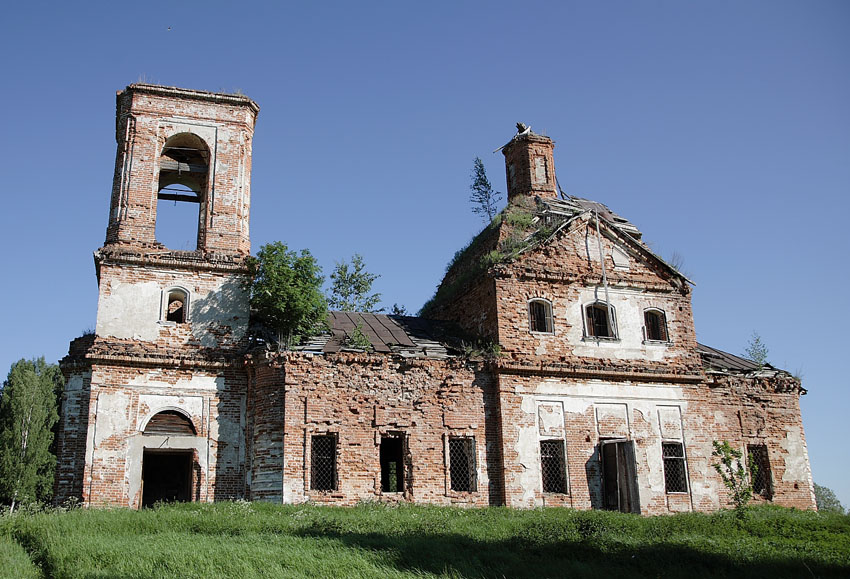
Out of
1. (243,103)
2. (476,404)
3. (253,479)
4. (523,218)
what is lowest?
(253,479)

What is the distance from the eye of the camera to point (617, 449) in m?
18.7

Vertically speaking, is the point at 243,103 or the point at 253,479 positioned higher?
the point at 243,103

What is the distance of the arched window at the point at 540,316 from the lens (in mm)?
19781

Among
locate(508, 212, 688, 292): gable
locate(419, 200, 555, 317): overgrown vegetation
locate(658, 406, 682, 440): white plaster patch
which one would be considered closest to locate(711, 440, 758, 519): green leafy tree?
locate(658, 406, 682, 440): white plaster patch

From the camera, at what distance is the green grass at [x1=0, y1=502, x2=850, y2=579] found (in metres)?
10.9

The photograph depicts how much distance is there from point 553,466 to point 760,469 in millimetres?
6821

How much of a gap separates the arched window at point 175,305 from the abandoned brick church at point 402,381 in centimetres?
5

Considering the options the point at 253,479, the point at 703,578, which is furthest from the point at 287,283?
the point at 703,578

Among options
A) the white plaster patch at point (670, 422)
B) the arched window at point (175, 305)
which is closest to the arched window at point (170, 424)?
the arched window at point (175, 305)

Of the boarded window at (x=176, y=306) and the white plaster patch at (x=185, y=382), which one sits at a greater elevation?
the boarded window at (x=176, y=306)

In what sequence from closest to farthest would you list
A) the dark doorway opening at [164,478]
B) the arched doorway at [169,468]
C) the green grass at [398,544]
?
the green grass at [398,544] → the arched doorway at [169,468] → the dark doorway opening at [164,478]

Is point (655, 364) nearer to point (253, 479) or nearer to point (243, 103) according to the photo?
point (253, 479)

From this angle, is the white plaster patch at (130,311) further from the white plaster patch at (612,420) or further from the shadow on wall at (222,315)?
the white plaster patch at (612,420)

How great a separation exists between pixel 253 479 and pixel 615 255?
1128 cm
